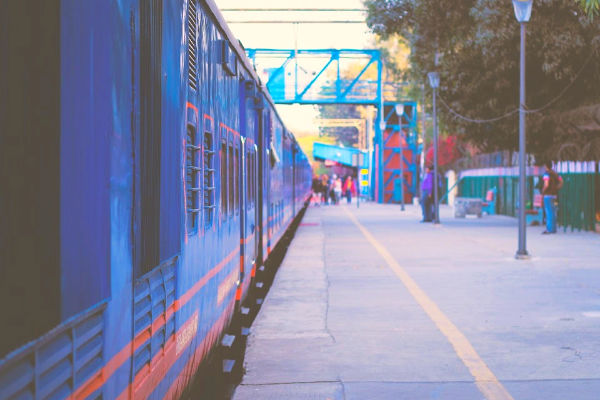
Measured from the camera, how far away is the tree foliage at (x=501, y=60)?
76.7 ft

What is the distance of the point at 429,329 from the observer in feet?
29.2

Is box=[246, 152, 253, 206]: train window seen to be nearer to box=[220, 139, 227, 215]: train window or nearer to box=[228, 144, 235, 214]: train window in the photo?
box=[228, 144, 235, 214]: train window

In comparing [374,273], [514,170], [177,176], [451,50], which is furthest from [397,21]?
[177,176]

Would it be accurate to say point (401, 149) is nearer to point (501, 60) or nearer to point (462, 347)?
point (501, 60)

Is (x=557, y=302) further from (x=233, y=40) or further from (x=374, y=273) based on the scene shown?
(x=233, y=40)

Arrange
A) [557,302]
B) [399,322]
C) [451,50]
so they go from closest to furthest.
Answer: [399,322] → [557,302] → [451,50]

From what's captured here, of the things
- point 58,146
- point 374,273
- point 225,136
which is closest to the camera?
point 58,146

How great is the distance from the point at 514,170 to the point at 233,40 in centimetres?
2593

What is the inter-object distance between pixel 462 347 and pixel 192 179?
348 centimetres

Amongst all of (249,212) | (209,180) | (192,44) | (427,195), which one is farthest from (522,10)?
(427,195)

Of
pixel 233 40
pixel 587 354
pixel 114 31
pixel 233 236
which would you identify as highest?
pixel 233 40

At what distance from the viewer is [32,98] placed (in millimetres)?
2406

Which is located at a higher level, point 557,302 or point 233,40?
point 233,40

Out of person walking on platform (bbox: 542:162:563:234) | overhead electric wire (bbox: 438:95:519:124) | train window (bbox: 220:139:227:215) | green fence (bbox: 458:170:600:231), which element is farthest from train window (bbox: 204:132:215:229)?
overhead electric wire (bbox: 438:95:519:124)
